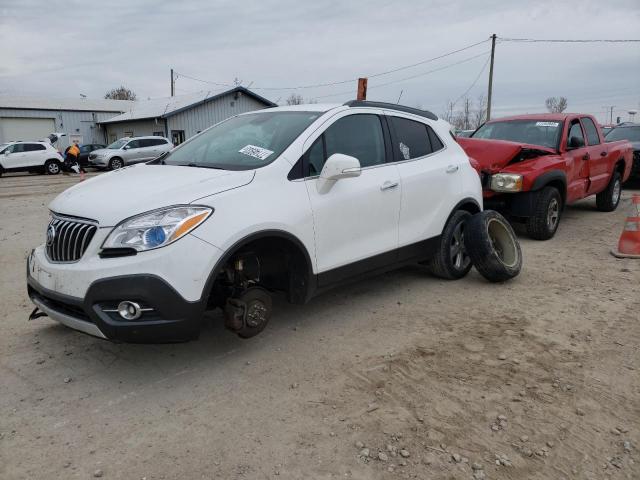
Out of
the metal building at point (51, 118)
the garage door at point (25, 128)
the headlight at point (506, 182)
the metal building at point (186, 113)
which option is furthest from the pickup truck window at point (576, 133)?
the garage door at point (25, 128)

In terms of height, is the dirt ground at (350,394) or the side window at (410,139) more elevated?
the side window at (410,139)

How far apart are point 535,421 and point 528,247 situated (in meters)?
4.64

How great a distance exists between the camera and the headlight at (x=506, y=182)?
7059mm

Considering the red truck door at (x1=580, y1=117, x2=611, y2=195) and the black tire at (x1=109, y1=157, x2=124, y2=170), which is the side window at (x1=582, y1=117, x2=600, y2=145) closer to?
the red truck door at (x1=580, y1=117, x2=611, y2=195)

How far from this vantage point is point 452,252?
214 inches

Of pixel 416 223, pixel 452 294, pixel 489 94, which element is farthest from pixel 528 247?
pixel 489 94

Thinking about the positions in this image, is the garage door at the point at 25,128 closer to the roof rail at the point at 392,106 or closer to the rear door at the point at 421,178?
the roof rail at the point at 392,106

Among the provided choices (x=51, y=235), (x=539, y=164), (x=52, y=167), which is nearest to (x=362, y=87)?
(x=539, y=164)

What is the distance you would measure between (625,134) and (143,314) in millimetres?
14188

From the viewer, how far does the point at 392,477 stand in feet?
8.18

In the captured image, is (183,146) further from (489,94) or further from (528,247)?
(489,94)

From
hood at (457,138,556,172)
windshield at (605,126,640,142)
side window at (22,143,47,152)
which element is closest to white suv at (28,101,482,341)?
hood at (457,138,556,172)

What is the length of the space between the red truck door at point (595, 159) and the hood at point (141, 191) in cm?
718

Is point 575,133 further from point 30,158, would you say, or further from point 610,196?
point 30,158
